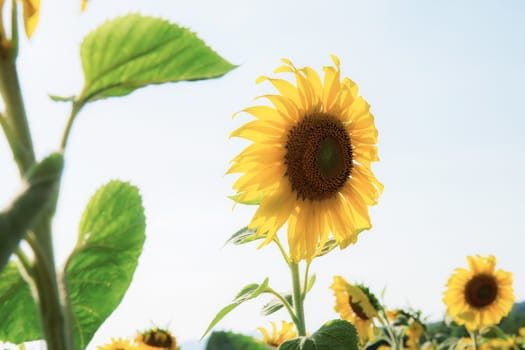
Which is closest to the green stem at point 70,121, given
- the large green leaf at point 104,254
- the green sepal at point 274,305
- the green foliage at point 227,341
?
the large green leaf at point 104,254

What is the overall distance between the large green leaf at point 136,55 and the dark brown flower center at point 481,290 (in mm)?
5470

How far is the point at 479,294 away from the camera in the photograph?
5750 millimetres

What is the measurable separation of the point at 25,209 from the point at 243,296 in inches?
59.3

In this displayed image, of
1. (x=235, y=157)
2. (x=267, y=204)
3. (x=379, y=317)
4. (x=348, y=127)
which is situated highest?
(x=348, y=127)

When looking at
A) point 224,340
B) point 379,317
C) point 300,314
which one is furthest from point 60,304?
point 379,317

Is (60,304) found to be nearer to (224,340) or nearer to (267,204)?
(224,340)

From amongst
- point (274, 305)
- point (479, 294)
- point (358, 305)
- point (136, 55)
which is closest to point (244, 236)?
point (274, 305)

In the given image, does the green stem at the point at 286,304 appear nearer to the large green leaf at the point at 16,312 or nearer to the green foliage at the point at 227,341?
the large green leaf at the point at 16,312

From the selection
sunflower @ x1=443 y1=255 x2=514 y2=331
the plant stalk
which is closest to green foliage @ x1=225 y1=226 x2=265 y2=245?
the plant stalk

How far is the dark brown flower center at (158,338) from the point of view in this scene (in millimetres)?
3527

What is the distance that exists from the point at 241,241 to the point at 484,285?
4.42 meters

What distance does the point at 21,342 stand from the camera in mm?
804

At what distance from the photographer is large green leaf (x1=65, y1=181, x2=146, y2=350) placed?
697 millimetres

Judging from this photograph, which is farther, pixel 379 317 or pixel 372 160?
pixel 379 317
